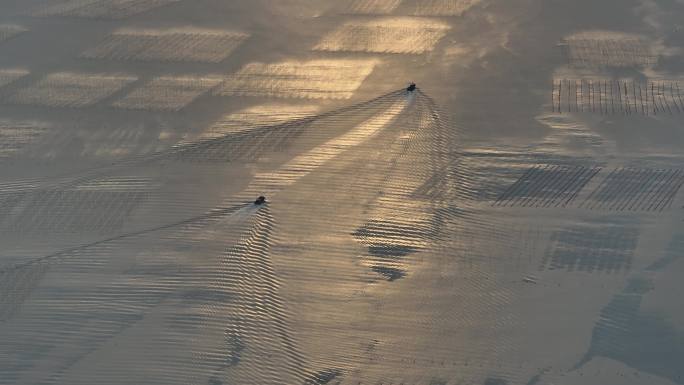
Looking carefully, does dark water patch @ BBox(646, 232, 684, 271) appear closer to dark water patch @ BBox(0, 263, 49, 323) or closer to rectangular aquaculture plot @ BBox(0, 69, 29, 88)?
dark water patch @ BBox(0, 263, 49, 323)

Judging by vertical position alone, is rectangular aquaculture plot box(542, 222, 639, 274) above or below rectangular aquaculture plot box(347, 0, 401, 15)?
below

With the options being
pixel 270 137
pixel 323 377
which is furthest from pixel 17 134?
pixel 323 377

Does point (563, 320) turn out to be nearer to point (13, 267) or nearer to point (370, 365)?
point (370, 365)

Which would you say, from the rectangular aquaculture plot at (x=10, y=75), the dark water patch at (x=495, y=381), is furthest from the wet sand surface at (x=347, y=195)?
the rectangular aquaculture plot at (x=10, y=75)

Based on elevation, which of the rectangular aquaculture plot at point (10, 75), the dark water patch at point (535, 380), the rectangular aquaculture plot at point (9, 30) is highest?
the rectangular aquaculture plot at point (9, 30)

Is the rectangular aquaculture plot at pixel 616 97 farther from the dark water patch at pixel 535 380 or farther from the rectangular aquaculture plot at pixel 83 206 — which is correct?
the rectangular aquaculture plot at pixel 83 206

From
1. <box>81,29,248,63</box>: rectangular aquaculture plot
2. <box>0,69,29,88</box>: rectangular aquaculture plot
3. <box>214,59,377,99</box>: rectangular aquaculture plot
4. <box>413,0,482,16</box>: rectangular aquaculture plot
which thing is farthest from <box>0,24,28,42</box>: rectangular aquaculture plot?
<box>413,0,482,16</box>: rectangular aquaculture plot
